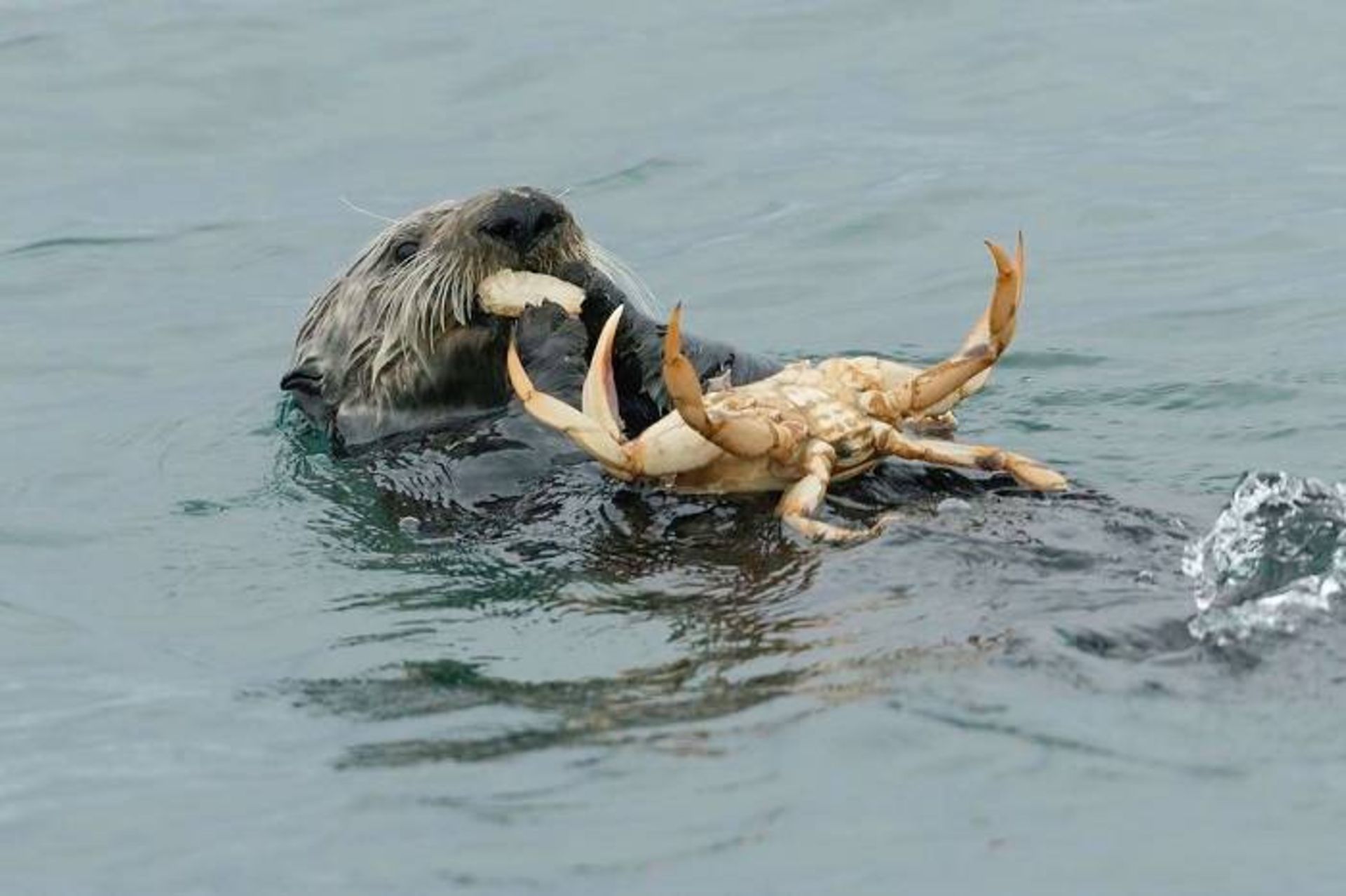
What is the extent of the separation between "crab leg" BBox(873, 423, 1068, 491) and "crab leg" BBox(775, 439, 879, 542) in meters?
0.16

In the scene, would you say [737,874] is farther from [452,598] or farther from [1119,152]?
[1119,152]

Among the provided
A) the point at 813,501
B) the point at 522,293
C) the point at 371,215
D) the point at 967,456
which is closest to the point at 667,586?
the point at 813,501

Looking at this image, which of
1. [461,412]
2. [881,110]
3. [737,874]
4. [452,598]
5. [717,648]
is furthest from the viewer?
[881,110]

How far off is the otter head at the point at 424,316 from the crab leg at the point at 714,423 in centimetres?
124

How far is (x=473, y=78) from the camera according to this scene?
12.9 meters

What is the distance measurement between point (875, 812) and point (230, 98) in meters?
9.07

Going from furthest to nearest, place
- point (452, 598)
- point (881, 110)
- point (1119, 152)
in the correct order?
point (881, 110)
point (1119, 152)
point (452, 598)

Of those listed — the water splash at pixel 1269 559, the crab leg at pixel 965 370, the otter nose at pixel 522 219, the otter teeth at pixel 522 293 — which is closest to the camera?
the water splash at pixel 1269 559

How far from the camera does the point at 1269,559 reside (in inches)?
219

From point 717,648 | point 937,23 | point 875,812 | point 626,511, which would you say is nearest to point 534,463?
point 626,511

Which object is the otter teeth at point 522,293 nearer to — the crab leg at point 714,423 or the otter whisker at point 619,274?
the otter whisker at point 619,274

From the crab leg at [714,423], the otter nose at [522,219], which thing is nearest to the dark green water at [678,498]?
the crab leg at [714,423]

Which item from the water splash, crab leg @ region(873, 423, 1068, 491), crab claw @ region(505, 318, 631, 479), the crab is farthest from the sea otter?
the water splash

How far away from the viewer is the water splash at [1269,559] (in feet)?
16.9
